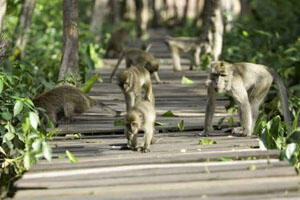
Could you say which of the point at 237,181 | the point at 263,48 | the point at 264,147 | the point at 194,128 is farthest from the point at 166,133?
the point at 263,48

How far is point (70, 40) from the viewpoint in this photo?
10.5 meters

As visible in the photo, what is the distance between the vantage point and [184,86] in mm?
11938

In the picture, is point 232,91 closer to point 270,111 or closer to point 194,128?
point 194,128

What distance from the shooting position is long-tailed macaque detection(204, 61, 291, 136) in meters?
7.27

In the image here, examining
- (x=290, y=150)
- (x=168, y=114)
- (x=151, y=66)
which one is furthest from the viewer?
(x=151, y=66)

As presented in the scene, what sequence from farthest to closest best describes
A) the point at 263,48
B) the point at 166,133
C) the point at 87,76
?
the point at 263,48 → the point at 87,76 → the point at 166,133

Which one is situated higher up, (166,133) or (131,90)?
(131,90)

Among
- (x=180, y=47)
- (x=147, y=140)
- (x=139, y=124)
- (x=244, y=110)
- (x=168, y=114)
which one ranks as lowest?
(x=168, y=114)

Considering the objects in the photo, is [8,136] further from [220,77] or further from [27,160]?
[220,77]

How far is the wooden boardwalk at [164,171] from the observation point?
505cm

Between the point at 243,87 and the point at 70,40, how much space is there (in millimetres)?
4210

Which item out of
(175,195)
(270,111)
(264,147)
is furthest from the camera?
(270,111)

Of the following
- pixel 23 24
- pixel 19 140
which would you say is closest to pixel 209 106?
pixel 19 140

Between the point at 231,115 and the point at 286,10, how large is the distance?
15.9 m
